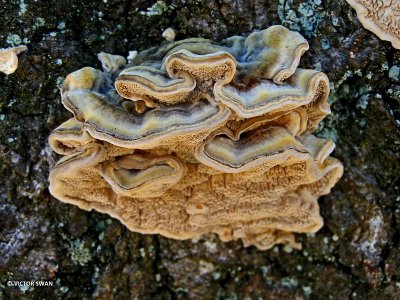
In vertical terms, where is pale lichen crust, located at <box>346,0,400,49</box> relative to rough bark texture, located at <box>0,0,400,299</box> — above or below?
above

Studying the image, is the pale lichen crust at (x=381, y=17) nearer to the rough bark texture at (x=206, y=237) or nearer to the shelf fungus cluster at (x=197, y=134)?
the rough bark texture at (x=206, y=237)

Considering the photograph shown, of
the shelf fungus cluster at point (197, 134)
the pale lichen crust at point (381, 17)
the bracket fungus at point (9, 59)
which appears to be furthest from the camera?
the bracket fungus at point (9, 59)

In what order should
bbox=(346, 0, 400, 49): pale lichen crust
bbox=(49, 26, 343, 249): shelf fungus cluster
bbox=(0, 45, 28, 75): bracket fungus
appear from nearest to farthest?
bbox=(49, 26, 343, 249): shelf fungus cluster
bbox=(346, 0, 400, 49): pale lichen crust
bbox=(0, 45, 28, 75): bracket fungus

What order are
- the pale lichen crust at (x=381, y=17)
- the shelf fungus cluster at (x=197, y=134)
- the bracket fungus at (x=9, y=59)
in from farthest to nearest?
the bracket fungus at (x=9, y=59) < the pale lichen crust at (x=381, y=17) < the shelf fungus cluster at (x=197, y=134)

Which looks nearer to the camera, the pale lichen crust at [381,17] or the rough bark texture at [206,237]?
the pale lichen crust at [381,17]

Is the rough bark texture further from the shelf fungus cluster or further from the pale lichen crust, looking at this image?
the shelf fungus cluster

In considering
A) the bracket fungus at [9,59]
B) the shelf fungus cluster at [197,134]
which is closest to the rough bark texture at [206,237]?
the bracket fungus at [9,59]

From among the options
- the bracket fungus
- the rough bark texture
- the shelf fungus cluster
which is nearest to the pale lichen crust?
the rough bark texture
